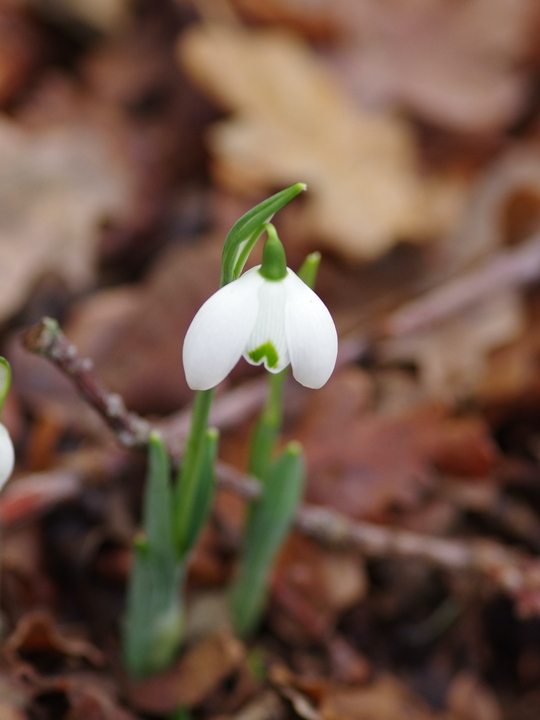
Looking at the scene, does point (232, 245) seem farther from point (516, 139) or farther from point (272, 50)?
point (516, 139)

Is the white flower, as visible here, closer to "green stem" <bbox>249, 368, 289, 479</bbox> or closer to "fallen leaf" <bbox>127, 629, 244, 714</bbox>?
"green stem" <bbox>249, 368, 289, 479</bbox>

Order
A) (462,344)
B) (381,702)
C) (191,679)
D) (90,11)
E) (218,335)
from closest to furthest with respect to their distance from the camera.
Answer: (218,335)
(191,679)
(381,702)
(462,344)
(90,11)

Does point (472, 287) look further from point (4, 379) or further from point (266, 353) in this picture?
point (4, 379)

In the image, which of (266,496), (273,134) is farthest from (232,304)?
(273,134)

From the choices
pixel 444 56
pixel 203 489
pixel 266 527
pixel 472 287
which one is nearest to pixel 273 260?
pixel 203 489

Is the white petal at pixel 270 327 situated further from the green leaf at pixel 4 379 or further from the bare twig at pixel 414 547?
the bare twig at pixel 414 547

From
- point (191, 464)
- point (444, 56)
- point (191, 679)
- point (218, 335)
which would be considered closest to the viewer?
point (218, 335)
